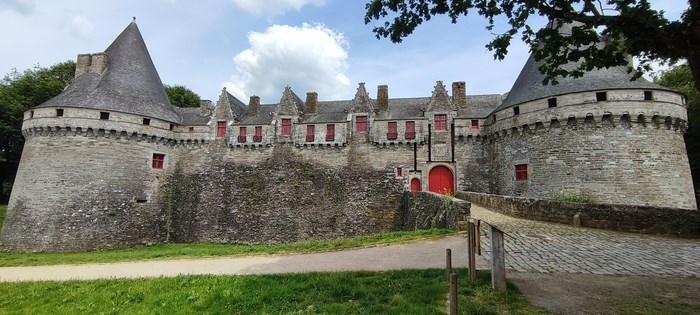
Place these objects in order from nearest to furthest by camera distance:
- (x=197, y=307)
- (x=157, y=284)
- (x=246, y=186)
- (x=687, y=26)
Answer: (x=687, y=26) → (x=197, y=307) → (x=157, y=284) → (x=246, y=186)

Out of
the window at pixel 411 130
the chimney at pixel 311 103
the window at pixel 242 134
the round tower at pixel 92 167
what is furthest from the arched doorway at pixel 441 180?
the round tower at pixel 92 167

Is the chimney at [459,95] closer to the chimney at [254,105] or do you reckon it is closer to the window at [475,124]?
the window at [475,124]

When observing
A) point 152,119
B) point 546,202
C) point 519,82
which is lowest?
point 546,202

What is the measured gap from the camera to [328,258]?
824 centimetres

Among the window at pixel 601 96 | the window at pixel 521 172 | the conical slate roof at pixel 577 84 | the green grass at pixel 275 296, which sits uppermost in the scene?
the conical slate roof at pixel 577 84

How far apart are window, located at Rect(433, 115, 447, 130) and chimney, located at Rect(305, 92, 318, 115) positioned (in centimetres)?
790

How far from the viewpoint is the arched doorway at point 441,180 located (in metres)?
20.5

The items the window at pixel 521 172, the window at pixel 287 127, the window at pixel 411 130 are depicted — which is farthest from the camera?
the window at pixel 287 127

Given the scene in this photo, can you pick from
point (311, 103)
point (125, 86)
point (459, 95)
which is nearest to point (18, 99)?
point (125, 86)

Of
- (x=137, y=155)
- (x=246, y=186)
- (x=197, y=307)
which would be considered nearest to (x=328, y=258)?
(x=197, y=307)

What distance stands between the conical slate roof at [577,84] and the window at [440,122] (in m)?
3.22

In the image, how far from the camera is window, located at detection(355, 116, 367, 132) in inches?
862

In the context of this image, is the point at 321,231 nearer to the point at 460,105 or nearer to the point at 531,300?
the point at 460,105

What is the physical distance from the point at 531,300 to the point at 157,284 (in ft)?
20.5
